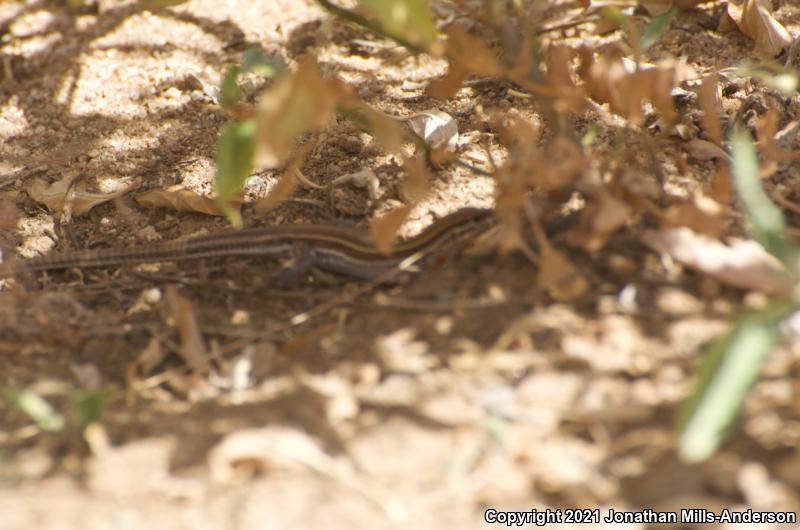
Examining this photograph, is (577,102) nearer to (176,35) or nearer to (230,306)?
(230,306)

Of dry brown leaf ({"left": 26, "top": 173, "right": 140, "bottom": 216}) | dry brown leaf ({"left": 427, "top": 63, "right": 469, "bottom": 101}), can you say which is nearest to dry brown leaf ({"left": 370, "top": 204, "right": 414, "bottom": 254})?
dry brown leaf ({"left": 427, "top": 63, "right": 469, "bottom": 101})

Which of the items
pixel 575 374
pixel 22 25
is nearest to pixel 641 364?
pixel 575 374

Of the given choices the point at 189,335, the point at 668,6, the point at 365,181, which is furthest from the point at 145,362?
the point at 668,6

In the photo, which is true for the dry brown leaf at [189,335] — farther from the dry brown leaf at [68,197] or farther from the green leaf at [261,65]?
the dry brown leaf at [68,197]

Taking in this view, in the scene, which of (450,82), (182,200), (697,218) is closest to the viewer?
(697,218)

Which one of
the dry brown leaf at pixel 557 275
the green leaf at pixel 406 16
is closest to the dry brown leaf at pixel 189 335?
the dry brown leaf at pixel 557 275

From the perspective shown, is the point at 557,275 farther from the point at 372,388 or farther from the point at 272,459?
the point at 272,459
